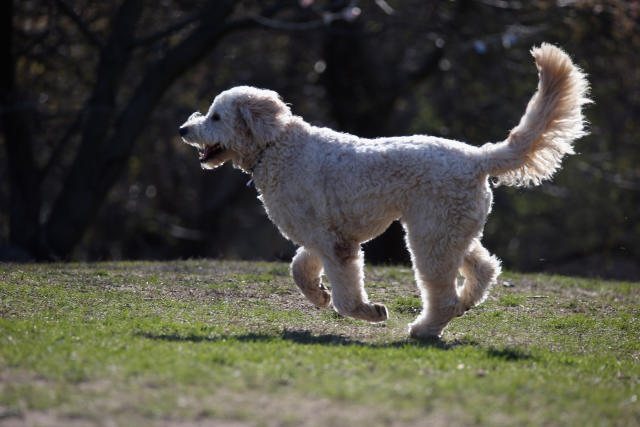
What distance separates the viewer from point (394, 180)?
6613mm

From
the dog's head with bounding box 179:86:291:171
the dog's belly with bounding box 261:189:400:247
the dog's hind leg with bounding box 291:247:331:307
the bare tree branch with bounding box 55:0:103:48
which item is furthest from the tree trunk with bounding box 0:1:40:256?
the dog's belly with bounding box 261:189:400:247

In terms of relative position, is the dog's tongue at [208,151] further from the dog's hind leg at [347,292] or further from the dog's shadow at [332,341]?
the dog's shadow at [332,341]

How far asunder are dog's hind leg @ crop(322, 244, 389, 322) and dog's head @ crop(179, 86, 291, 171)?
1.25m

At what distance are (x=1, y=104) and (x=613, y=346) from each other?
11.8m

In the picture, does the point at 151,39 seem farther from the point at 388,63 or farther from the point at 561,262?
the point at 561,262

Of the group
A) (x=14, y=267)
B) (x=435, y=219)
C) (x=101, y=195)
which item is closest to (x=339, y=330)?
(x=435, y=219)

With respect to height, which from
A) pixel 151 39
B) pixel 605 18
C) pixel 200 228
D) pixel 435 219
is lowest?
pixel 200 228

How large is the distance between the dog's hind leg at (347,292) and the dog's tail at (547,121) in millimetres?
1409

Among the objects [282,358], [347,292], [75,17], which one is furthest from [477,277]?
[75,17]

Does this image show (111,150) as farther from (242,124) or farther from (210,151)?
(242,124)

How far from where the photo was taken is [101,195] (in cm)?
1412

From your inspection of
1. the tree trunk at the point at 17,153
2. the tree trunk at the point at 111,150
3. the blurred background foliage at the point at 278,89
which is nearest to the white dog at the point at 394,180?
the blurred background foliage at the point at 278,89

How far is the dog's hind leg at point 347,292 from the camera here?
6754 mm

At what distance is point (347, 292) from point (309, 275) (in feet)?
2.05
